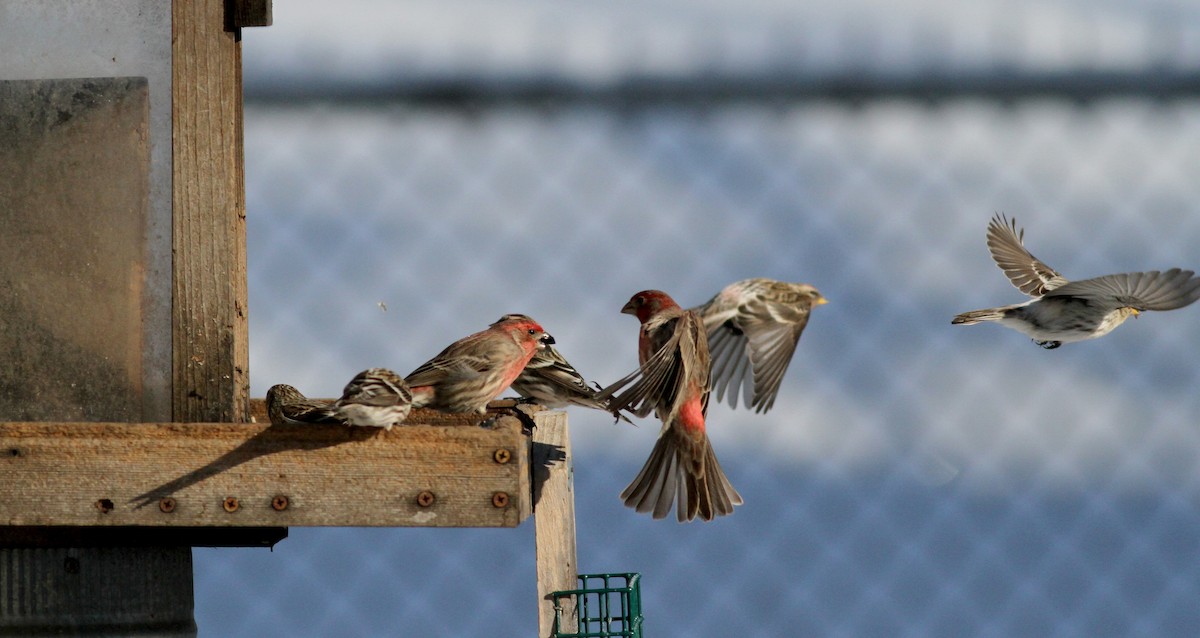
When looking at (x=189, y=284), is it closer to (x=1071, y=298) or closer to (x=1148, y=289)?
(x=1148, y=289)

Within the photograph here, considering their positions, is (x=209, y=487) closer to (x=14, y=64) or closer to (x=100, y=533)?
(x=100, y=533)

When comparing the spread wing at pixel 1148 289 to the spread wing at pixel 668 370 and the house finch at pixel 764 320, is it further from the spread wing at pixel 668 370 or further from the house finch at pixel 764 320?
the spread wing at pixel 668 370

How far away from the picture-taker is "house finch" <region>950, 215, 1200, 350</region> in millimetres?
4410

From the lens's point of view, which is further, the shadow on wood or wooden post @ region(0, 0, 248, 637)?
wooden post @ region(0, 0, 248, 637)

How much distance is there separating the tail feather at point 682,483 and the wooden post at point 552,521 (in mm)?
396

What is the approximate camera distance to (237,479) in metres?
2.72

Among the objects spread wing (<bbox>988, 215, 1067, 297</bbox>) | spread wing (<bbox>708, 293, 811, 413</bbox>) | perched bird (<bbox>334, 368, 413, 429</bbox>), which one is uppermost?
spread wing (<bbox>988, 215, 1067, 297</bbox>)

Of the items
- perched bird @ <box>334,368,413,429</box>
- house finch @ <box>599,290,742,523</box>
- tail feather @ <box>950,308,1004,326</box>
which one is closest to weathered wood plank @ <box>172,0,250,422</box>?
perched bird @ <box>334,368,413,429</box>

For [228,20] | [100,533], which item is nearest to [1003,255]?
[228,20]

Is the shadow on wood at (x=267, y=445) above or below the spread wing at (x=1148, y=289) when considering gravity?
below

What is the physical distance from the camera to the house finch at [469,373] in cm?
388

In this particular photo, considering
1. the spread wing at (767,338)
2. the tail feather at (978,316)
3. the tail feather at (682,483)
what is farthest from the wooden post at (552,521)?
the tail feather at (978,316)

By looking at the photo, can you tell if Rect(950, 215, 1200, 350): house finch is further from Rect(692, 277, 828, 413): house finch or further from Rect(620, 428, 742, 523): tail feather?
Rect(620, 428, 742, 523): tail feather

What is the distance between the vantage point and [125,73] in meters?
3.17
